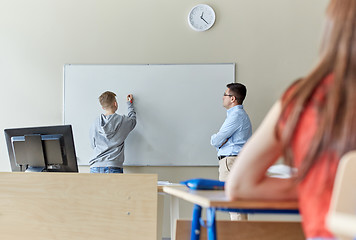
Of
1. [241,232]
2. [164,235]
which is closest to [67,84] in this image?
[164,235]

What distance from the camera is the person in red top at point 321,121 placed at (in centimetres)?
102

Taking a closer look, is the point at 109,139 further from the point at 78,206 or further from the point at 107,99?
the point at 78,206

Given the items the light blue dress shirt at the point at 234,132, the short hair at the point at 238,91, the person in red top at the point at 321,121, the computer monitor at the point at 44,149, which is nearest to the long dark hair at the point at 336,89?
the person in red top at the point at 321,121

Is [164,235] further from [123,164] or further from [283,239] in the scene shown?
[283,239]

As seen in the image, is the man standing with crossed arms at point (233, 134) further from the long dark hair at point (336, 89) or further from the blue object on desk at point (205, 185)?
the long dark hair at point (336, 89)

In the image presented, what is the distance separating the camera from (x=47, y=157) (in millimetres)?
3016

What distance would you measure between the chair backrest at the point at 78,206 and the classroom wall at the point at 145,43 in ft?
8.38

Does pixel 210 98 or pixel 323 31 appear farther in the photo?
pixel 210 98

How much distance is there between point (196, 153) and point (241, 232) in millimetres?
2858

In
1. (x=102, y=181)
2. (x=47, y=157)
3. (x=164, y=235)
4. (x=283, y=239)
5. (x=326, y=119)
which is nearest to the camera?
(x=326, y=119)

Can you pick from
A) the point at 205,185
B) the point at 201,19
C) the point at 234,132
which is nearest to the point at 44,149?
the point at 205,185

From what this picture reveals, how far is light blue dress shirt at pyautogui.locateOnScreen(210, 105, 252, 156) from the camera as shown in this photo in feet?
14.1

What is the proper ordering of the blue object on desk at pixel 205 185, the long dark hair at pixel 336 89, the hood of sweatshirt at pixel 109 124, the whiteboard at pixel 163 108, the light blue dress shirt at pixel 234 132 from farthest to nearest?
the whiteboard at pixel 163 108 → the hood of sweatshirt at pixel 109 124 → the light blue dress shirt at pixel 234 132 → the blue object on desk at pixel 205 185 → the long dark hair at pixel 336 89

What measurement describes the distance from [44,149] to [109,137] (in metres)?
1.57
